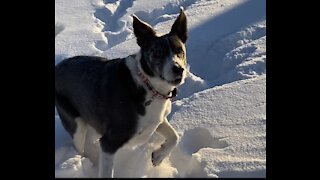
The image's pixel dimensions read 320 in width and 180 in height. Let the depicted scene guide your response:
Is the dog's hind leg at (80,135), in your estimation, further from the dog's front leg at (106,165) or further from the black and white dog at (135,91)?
the dog's front leg at (106,165)

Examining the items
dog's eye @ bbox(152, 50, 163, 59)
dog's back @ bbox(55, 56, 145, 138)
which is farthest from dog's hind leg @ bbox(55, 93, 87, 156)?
dog's eye @ bbox(152, 50, 163, 59)

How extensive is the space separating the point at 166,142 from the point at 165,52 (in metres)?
0.93

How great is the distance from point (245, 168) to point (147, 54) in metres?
1.19

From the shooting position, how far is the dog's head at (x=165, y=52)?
13.0ft

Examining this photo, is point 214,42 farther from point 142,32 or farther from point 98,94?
point 98,94

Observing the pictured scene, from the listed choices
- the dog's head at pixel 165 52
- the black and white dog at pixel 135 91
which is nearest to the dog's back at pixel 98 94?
the black and white dog at pixel 135 91

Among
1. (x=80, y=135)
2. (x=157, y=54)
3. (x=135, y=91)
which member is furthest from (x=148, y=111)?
(x=80, y=135)

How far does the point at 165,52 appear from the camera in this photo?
407 cm

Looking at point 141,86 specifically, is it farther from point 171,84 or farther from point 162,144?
point 162,144

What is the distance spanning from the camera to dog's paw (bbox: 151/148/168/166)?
4.59 m

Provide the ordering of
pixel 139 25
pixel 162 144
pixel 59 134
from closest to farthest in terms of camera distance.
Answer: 1. pixel 139 25
2. pixel 162 144
3. pixel 59 134
